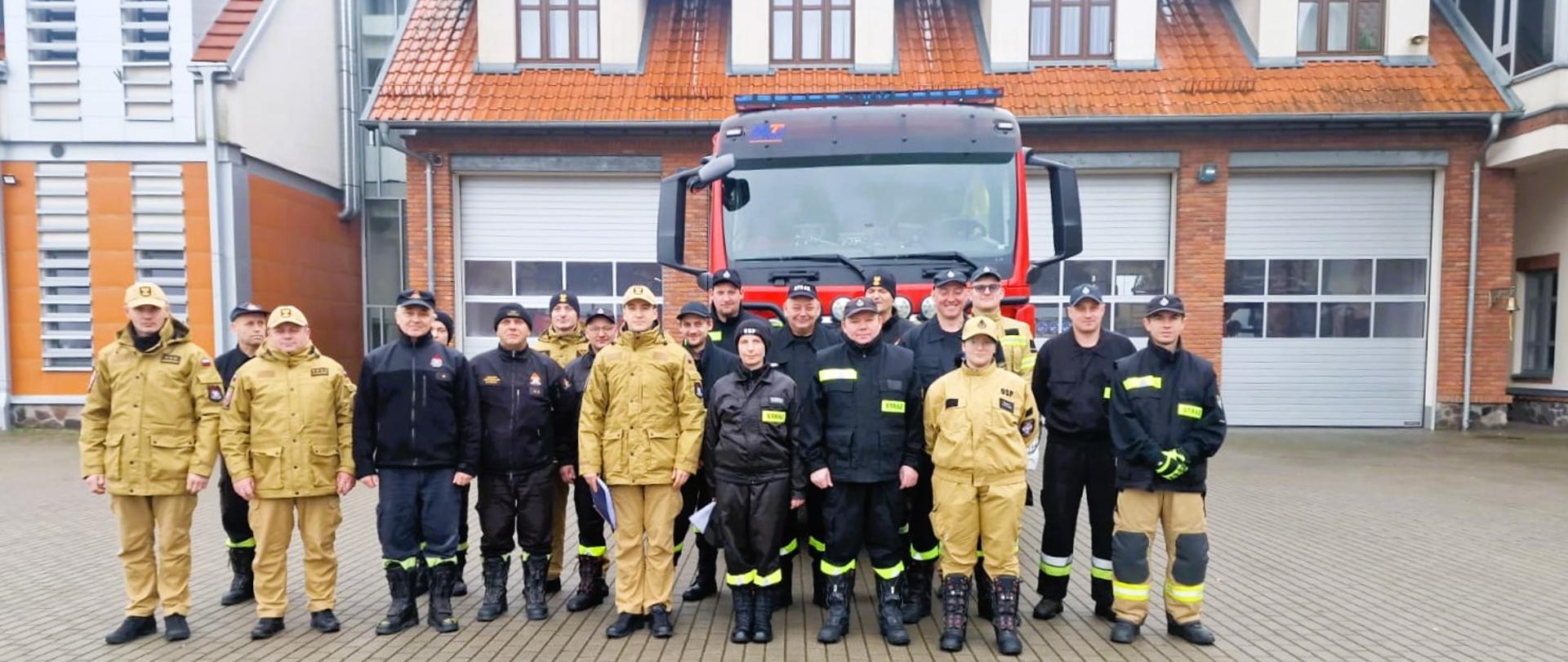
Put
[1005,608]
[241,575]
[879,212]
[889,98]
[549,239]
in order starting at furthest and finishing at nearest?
1. [549,239]
2. [889,98]
3. [879,212]
4. [241,575]
5. [1005,608]

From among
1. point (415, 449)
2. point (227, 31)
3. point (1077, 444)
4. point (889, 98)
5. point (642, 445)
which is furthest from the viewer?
point (227, 31)

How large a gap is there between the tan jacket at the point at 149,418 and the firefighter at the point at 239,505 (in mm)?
463

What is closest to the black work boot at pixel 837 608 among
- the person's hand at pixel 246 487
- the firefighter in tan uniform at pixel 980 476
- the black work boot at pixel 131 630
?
the firefighter in tan uniform at pixel 980 476

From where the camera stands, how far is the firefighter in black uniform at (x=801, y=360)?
14.7 feet

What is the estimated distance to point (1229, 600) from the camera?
191 inches

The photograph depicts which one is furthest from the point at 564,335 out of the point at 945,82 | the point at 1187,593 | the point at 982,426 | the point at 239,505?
the point at 945,82

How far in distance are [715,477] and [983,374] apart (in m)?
1.46

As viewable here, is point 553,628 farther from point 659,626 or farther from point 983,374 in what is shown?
point 983,374

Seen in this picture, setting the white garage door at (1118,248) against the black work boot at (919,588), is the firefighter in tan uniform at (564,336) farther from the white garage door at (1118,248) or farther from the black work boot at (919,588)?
the white garage door at (1118,248)

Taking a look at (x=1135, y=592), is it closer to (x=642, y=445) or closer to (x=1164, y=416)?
(x=1164, y=416)

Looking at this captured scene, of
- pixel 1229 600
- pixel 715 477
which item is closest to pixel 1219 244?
pixel 1229 600

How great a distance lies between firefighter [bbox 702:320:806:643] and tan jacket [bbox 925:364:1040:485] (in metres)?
0.74

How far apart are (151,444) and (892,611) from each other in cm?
388

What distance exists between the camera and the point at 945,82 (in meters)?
12.2
